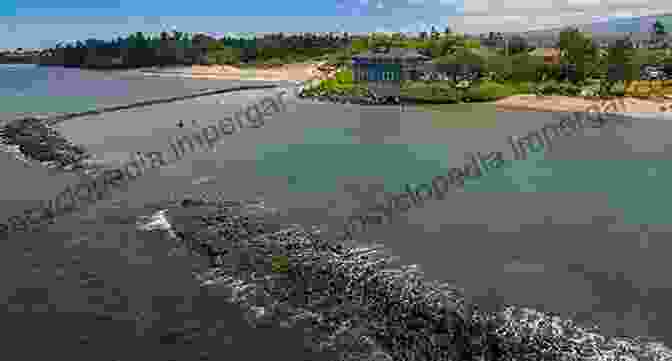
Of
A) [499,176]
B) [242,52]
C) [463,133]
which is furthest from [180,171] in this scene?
[242,52]

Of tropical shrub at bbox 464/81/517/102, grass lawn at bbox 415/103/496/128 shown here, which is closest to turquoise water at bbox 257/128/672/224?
grass lawn at bbox 415/103/496/128

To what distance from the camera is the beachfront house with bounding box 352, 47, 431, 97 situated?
83.6m

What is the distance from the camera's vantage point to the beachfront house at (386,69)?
3292 inches

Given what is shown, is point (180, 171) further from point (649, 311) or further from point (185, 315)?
point (649, 311)

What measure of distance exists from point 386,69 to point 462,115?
2282 centimetres

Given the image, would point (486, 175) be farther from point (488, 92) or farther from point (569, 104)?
point (488, 92)

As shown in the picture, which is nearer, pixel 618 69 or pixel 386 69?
pixel 618 69

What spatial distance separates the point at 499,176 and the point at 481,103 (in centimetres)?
3815

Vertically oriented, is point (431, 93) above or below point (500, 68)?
below

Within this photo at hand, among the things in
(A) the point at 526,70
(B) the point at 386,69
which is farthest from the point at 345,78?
(A) the point at 526,70

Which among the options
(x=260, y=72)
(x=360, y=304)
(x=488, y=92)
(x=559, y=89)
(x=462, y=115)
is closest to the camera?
(x=360, y=304)

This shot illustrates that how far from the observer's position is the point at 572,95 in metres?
71.8

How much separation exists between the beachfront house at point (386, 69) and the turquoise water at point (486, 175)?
37.6 metres

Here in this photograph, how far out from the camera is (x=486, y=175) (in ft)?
123
